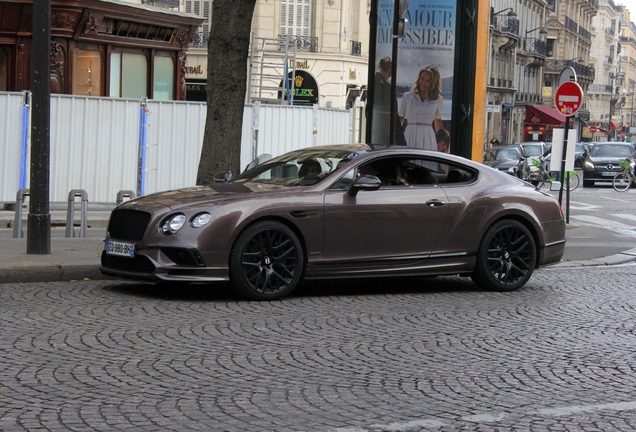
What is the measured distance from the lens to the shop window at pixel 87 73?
24156 millimetres

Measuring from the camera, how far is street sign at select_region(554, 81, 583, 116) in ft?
69.1

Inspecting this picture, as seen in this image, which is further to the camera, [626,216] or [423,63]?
[626,216]

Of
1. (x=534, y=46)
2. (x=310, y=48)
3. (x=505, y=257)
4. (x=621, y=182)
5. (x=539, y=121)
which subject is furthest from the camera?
(x=534, y=46)

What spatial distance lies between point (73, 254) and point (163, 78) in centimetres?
1468

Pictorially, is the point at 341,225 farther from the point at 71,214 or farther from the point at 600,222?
the point at 600,222

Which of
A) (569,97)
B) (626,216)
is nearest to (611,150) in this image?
(626,216)

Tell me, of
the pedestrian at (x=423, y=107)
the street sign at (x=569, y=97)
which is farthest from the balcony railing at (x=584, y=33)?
the pedestrian at (x=423, y=107)

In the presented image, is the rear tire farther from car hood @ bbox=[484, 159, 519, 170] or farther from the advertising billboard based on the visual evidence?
the advertising billboard

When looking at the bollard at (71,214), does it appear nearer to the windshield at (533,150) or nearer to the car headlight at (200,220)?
the car headlight at (200,220)

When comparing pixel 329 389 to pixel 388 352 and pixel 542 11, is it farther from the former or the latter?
pixel 542 11

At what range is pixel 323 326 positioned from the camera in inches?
358

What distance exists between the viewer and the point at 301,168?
36.4 feet

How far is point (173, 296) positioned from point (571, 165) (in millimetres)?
11924

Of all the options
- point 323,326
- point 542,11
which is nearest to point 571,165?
point 323,326
